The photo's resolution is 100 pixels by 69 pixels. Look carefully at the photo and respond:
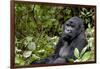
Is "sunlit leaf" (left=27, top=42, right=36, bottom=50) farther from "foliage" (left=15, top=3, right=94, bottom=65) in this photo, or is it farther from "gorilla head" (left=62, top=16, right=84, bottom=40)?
"gorilla head" (left=62, top=16, right=84, bottom=40)

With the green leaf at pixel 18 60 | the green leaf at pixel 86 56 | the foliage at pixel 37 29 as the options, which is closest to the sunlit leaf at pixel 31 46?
the foliage at pixel 37 29

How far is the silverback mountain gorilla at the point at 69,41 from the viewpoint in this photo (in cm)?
202

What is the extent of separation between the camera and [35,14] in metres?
1.93

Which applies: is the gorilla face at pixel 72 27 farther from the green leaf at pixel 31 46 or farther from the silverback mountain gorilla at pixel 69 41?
the green leaf at pixel 31 46

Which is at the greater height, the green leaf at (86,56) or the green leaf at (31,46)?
the green leaf at (31,46)

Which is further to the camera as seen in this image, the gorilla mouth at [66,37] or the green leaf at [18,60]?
the gorilla mouth at [66,37]

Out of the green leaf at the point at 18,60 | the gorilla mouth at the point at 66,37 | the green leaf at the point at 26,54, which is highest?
the gorilla mouth at the point at 66,37

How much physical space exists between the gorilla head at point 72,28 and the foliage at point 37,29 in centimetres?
5

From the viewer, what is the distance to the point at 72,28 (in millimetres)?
2051

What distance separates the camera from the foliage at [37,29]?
6.19ft

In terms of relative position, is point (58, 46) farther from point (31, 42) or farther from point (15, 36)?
point (15, 36)

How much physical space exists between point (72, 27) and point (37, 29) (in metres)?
0.38
